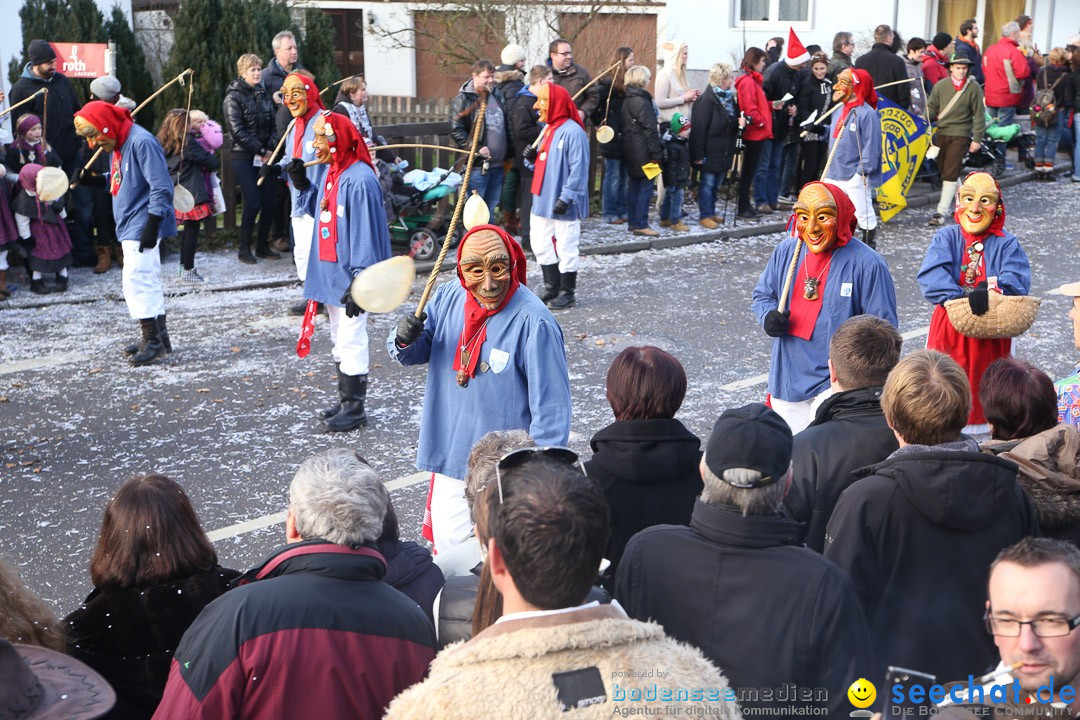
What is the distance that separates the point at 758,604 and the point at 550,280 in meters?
8.02

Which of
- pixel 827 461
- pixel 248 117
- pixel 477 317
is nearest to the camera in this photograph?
pixel 827 461

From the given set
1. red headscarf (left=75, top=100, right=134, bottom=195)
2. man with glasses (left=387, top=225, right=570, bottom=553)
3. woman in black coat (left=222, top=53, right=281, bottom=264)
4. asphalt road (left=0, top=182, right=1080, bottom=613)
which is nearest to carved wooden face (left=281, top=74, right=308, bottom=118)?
red headscarf (left=75, top=100, right=134, bottom=195)

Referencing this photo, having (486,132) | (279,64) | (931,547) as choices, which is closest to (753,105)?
(486,132)

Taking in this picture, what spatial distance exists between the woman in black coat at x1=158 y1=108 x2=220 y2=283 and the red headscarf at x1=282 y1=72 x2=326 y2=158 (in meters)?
2.11

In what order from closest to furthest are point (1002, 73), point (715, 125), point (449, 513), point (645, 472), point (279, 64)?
point (645, 472), point (449, 513), point (279, 64), point (715, 125), point (1002, 73)

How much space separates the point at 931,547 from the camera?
142 inches

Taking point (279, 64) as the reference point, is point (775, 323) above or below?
below

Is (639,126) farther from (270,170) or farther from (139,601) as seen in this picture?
(139,601)

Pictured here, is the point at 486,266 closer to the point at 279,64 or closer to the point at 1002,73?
the point at 279,64

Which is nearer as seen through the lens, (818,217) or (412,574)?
(412,574)

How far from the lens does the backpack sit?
17250 millimetres

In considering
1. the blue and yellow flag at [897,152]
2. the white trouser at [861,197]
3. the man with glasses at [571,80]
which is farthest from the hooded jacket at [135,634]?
the blue and yellow flag at [897,152]

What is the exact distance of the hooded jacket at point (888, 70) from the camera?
1532 cm

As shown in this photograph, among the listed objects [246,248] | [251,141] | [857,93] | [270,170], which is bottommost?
[246,248]
